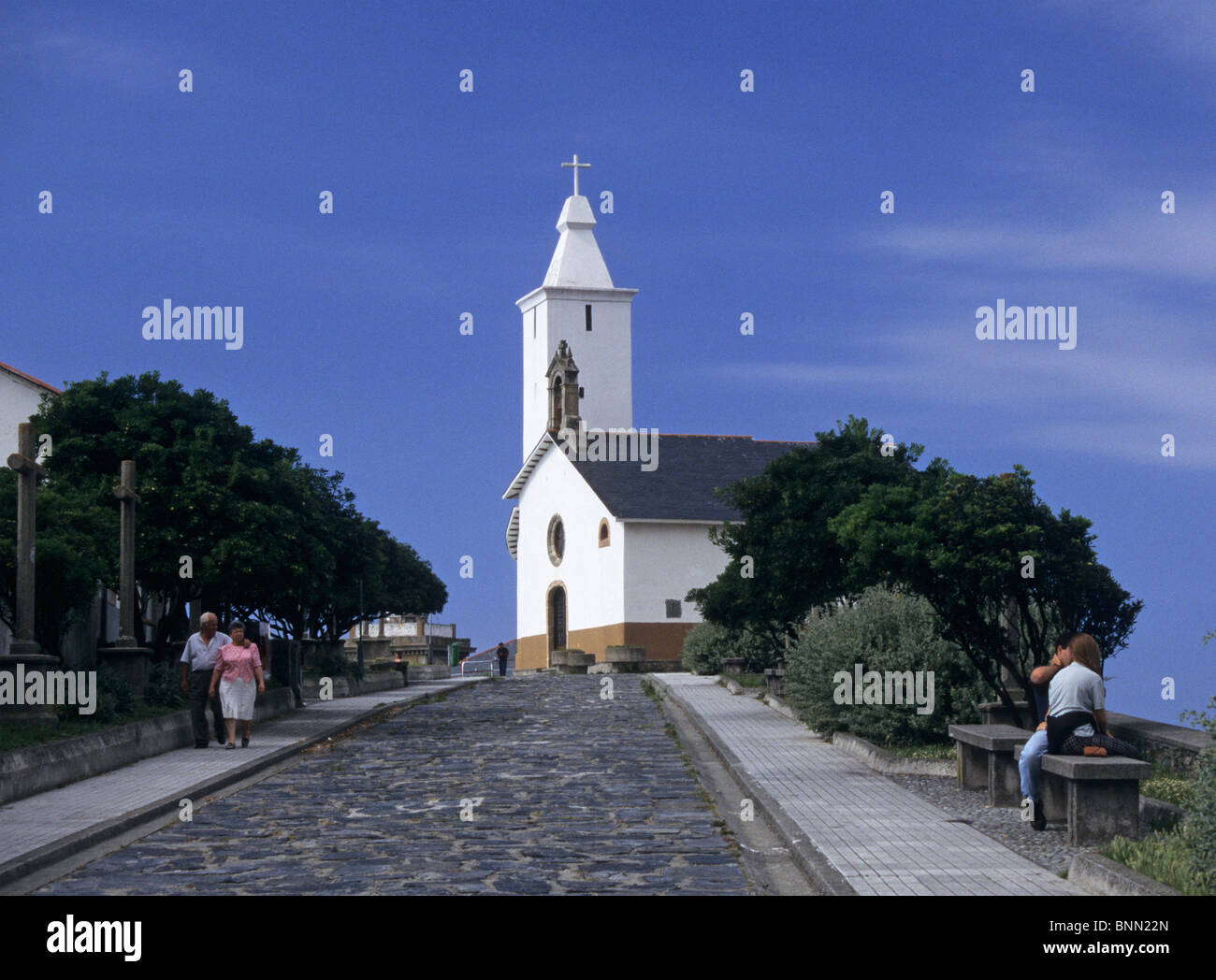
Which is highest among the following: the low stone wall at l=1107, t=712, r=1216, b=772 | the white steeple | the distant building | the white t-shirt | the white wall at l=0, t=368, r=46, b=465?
the white steeple

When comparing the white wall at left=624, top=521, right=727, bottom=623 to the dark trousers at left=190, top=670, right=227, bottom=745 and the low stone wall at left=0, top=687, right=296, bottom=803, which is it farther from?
the dark trousers at left=190, top=670, right=227, bottom=745

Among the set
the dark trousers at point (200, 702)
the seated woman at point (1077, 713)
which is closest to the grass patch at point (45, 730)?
the dark trousers at point (200, 702)

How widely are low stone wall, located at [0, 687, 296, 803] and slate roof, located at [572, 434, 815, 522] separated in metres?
33.3

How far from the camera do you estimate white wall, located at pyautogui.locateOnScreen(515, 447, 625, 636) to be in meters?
53.5

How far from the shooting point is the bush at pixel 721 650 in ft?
119

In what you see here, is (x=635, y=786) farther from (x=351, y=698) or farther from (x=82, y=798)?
(x=351, y=698)

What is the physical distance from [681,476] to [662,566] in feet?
15.4

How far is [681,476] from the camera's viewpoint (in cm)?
5559

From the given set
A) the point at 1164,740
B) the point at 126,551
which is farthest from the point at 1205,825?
the point at 126,551

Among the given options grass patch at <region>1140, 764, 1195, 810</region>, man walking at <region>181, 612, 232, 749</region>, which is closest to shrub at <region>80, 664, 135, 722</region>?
man walking at <region>181, 612, 232, 749</region>

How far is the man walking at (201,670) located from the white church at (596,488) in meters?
27.6

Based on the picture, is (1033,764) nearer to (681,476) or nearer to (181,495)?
(181,495)
